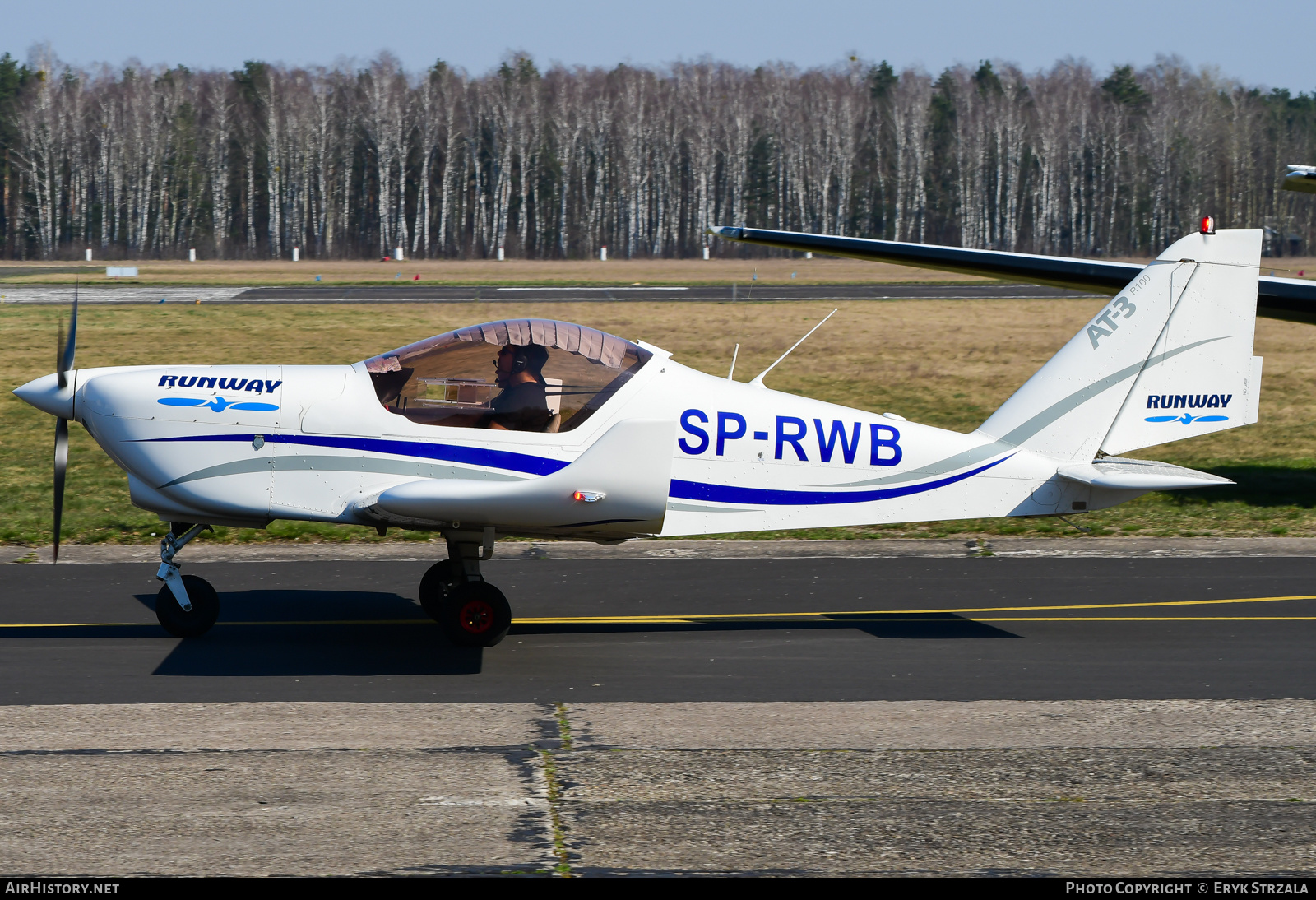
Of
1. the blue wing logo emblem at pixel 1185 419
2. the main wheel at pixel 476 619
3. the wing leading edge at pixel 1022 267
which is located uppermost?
the wing leading edge at pixel 1022 267

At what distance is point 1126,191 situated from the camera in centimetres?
9494

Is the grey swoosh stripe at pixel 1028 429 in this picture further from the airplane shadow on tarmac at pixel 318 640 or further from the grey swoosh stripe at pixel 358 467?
the airplane shadow on tarmac at pixel 318 640

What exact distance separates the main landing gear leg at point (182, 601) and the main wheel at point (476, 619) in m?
1.67

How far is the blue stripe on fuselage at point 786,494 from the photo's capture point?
28.8ft

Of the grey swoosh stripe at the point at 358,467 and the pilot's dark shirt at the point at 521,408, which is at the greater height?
the pilot's dark shirt at the point at 521,408

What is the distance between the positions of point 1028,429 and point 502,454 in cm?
379

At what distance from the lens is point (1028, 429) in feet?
30.5

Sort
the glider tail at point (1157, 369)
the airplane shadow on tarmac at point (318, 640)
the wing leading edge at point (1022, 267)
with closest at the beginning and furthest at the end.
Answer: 1. the airplane shadow on tarmac at point (318, 640)
2. the glider tail at point (1157, 369)
3. the wing leading edge at point (1022, 267)

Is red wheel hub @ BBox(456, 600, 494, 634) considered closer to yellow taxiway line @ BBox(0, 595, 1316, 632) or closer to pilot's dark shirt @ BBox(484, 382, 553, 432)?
yellow taxiway line @ BBox(0, 595, 1316, 632)

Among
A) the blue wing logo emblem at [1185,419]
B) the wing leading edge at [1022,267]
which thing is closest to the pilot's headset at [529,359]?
the blue wing logo emblem at [1185,419]

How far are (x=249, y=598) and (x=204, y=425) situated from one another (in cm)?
211

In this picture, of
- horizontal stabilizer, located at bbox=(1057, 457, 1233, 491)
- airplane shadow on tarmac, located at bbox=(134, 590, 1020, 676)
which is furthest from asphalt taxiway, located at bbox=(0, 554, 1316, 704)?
horizontal stabilizer, located at bbox=(1057, 457, 1233, 491)
